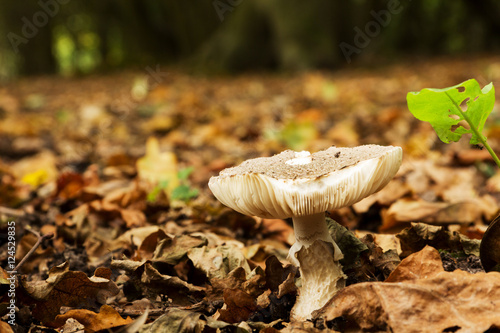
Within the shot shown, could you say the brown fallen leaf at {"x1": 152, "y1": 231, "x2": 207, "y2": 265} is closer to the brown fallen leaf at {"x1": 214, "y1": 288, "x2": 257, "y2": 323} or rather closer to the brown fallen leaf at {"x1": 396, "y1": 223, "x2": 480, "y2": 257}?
the brown fallen leaf at {"x1": 214, "y1": 288, "x2": 257, "y2": 323}

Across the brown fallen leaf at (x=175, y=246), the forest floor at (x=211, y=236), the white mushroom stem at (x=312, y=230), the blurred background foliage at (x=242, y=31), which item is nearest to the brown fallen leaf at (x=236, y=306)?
the forest floor at (x=211, y=236)

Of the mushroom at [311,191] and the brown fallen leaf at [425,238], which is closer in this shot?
the mushroom at [311,191]

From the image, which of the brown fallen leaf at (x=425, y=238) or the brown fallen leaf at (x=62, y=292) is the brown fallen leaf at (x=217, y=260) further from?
the brown fallen leaf at (x=425, y=238)

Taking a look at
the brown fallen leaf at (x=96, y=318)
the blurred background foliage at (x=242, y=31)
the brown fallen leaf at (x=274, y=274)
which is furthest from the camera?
the blurred background foliage at (x=242, y=31)

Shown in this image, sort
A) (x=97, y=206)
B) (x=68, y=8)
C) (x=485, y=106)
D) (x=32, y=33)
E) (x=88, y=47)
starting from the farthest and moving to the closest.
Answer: (x=88, y=47)
(x=68, y=8)
(x=32, y=33)
(x=97, y=206)
(x=485, y=106)

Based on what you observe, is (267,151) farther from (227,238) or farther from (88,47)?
(88,47)

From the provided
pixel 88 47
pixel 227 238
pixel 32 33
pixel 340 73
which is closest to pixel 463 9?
pixel 340 73

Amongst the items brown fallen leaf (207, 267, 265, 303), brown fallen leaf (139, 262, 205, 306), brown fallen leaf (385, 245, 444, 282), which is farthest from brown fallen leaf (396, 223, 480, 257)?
brown fallen leaf (139, 262, 205, 306)
